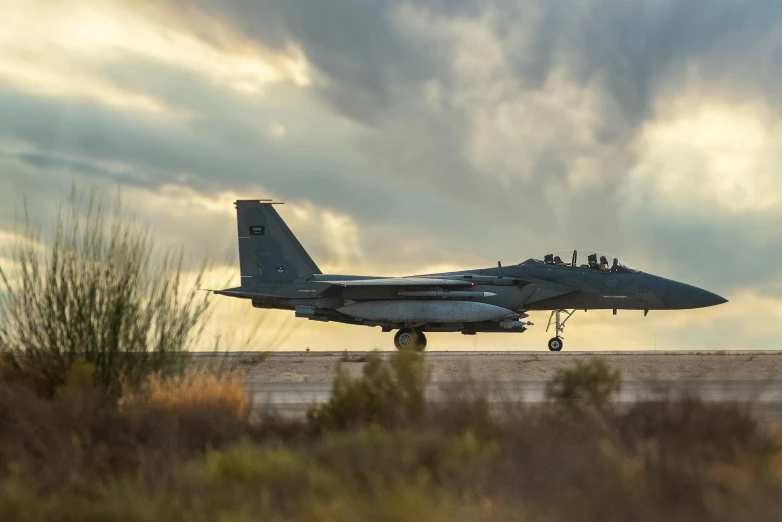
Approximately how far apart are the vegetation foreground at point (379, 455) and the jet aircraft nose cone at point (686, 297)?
19783 mm

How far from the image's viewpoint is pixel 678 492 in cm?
746

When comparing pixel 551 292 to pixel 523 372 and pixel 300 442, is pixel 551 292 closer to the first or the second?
pixel 523 372

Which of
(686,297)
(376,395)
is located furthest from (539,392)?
(686,297)

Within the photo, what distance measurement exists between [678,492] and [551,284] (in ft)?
78.7

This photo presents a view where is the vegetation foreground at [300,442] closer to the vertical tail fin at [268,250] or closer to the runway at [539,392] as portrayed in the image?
the runway at [539,392]

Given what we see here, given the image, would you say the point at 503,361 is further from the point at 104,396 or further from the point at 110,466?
the point at 110,466

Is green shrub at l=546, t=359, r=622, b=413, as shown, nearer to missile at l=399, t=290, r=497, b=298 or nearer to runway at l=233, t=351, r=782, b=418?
runway at l=233, t=351, r=782, b=418

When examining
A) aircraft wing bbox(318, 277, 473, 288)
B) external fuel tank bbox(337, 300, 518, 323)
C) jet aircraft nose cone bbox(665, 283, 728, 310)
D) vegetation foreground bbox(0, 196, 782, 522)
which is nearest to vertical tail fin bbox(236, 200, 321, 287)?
aircraft wing bbox(318, 277, 473, 288)

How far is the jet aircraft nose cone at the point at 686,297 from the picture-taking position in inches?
1231

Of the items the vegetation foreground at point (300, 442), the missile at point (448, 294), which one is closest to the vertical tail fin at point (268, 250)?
the missile at point (448, 294)

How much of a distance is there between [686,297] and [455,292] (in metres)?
7.97

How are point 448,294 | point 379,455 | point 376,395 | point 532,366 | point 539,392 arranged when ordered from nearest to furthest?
point 379,455 → point 376,395 → point 539,392 → point 532,366 → point 448,294

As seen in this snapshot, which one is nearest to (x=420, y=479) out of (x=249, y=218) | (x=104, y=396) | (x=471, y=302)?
(x=104, y=396)

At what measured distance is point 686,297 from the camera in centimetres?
3130
